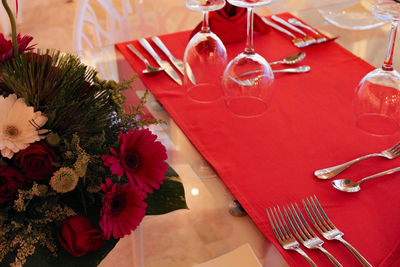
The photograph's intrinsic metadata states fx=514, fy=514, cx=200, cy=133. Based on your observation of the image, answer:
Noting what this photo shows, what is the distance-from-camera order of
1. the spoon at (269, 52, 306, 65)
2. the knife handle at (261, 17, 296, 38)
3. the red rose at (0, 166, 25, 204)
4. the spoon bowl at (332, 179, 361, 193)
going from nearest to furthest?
the red rose at (0, 166, 25, 204) → the spoon bowl at (332, 179, 361, 193) → the spoon at (269, 52, 306, 65) → the knife handle at (261, 17, 296, 38)

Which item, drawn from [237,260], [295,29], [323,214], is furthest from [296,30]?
[237,260]

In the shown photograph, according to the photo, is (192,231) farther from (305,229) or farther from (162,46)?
(162,46)

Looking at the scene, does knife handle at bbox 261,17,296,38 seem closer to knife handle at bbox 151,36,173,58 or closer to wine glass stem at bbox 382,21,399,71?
knife handle at bbox 151,36,173,58

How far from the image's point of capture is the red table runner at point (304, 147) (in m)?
0.76

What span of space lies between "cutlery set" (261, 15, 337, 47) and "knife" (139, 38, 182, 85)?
32 centimetres

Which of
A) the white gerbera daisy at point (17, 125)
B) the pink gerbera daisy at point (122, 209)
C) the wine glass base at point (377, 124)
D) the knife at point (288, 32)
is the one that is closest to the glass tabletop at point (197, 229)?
the pink gerbera daisy at point (122, 209)

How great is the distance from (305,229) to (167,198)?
21cm

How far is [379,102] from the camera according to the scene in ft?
3.28

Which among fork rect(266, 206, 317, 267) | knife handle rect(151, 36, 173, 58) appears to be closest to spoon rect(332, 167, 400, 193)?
fork rect(266, 206, 317, 267)

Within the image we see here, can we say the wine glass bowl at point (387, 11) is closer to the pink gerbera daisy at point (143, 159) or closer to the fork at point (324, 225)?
the fork at point (324, 225)

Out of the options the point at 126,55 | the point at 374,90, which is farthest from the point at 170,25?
the point at 374,90

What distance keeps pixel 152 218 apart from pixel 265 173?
0.21 m

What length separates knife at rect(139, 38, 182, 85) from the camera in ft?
3.83

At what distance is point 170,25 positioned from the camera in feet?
5.43
